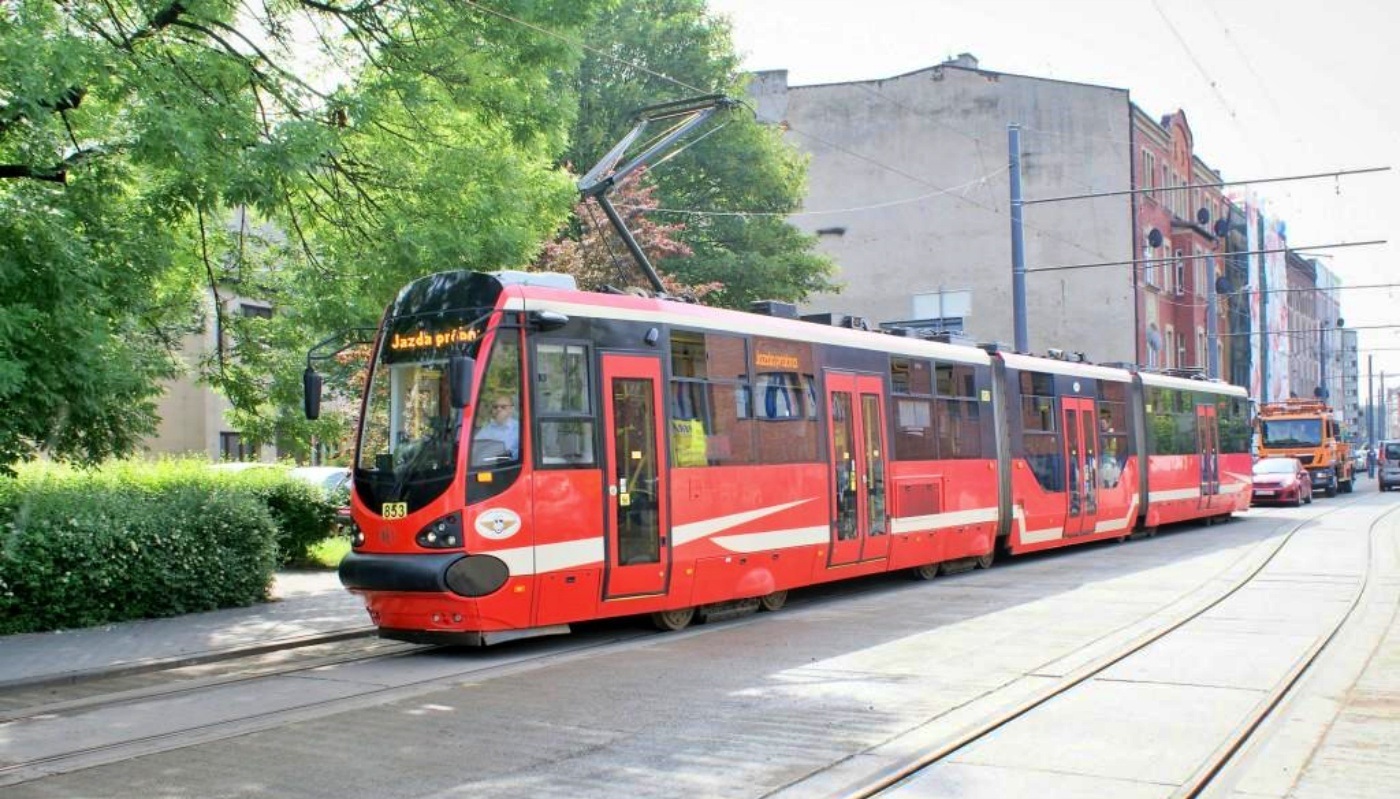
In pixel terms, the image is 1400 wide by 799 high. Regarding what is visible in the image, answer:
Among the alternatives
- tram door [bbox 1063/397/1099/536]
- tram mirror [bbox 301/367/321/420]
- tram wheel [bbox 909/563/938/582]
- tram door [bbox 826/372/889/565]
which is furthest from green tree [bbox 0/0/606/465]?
tram door [bbox 1063/397/1099/536]

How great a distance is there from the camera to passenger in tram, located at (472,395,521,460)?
10742 millimetres

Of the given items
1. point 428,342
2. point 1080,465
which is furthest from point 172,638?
point 1080,465

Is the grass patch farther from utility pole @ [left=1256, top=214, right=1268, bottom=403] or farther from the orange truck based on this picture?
utility pole @ [left=1256, top=214, right=1268, bottom=403]

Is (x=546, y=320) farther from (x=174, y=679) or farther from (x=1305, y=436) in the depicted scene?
(x=1305, y=436)

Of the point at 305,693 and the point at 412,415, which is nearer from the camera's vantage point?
the point at 305,693

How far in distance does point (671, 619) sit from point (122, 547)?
5.68 meters

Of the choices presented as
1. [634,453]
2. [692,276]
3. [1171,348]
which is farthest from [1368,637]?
[1171,348]

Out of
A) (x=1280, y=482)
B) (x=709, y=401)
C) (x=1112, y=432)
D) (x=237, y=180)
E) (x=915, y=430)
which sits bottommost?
(x=1280, y=482)

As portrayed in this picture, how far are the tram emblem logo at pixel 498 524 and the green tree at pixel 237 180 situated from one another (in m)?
3.74

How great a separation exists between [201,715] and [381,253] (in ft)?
23.3

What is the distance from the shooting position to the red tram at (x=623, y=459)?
1066 cm

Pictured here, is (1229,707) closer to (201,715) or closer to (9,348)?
(201,715)

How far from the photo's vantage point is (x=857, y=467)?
15039 mm

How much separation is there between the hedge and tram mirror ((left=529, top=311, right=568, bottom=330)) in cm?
538
